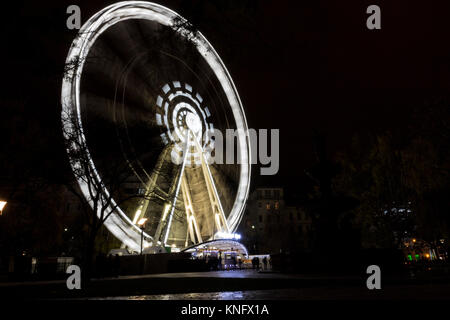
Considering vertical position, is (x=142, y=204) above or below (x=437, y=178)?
below

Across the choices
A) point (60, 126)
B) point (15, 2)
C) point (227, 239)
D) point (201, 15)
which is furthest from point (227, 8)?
point (227, 239)

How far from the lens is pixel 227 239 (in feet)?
84.6

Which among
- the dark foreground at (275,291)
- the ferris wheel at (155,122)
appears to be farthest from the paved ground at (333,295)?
the ferris wheel at (155,122)

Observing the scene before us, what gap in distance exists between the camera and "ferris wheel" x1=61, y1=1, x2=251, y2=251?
16.3m

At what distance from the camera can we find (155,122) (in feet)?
70.4

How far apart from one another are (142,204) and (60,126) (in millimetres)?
6553

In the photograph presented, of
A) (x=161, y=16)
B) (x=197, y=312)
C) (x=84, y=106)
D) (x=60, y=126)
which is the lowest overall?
(x=197, y=312)

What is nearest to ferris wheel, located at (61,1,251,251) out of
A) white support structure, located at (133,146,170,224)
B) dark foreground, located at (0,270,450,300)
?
white support structure, located at (133,146,170,224)

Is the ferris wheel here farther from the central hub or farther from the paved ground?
the paved ground

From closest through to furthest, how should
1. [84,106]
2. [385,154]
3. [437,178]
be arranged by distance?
[84,106] < [437,178] < [385,154]

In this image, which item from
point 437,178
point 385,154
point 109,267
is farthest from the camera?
point 385,154

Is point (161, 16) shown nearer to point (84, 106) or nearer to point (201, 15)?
point (84, 106)

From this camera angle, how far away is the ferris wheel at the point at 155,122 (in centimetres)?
1633

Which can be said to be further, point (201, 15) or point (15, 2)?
point (201, 15)
